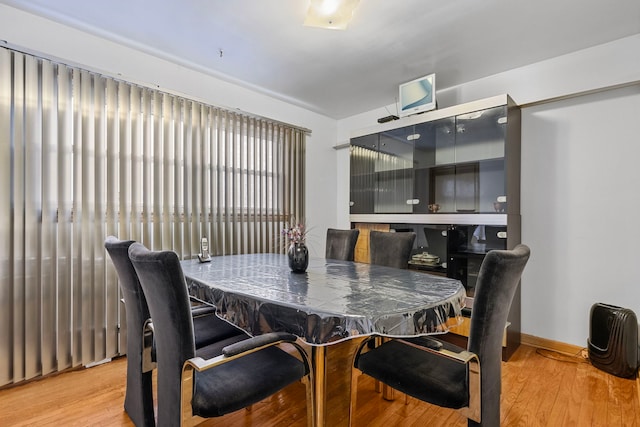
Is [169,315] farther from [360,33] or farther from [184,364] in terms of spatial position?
[360,33]

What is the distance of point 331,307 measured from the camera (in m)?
1.28

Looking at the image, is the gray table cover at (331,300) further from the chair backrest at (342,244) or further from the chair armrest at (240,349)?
the chair backrest at (342,244)

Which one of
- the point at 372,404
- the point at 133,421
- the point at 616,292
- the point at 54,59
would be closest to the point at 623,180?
the point at 616,292

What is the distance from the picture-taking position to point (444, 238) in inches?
125

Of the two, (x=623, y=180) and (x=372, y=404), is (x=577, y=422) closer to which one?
(x=372, y=404)

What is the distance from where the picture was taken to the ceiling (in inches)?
83.7

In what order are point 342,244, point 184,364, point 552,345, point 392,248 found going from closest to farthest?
1. point 184,364
2. point 392,248
3. point 552,345
4. point 342,244

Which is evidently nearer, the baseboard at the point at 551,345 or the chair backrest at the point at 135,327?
the chair backrest at the point at 135,327

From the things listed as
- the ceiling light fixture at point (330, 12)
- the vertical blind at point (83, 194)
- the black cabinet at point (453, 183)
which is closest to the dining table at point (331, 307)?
the vertical blind at point (83, 194)

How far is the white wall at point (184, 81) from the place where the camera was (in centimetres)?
221

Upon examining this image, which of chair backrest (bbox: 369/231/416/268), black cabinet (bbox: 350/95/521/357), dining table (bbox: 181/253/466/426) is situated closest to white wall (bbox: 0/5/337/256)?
black cabinet (bbox: 350/95/521/357)

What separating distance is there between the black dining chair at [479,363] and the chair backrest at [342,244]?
1528 mm

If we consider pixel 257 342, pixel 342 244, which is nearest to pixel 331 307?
pixel 257 342

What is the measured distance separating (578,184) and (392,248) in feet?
5.84
